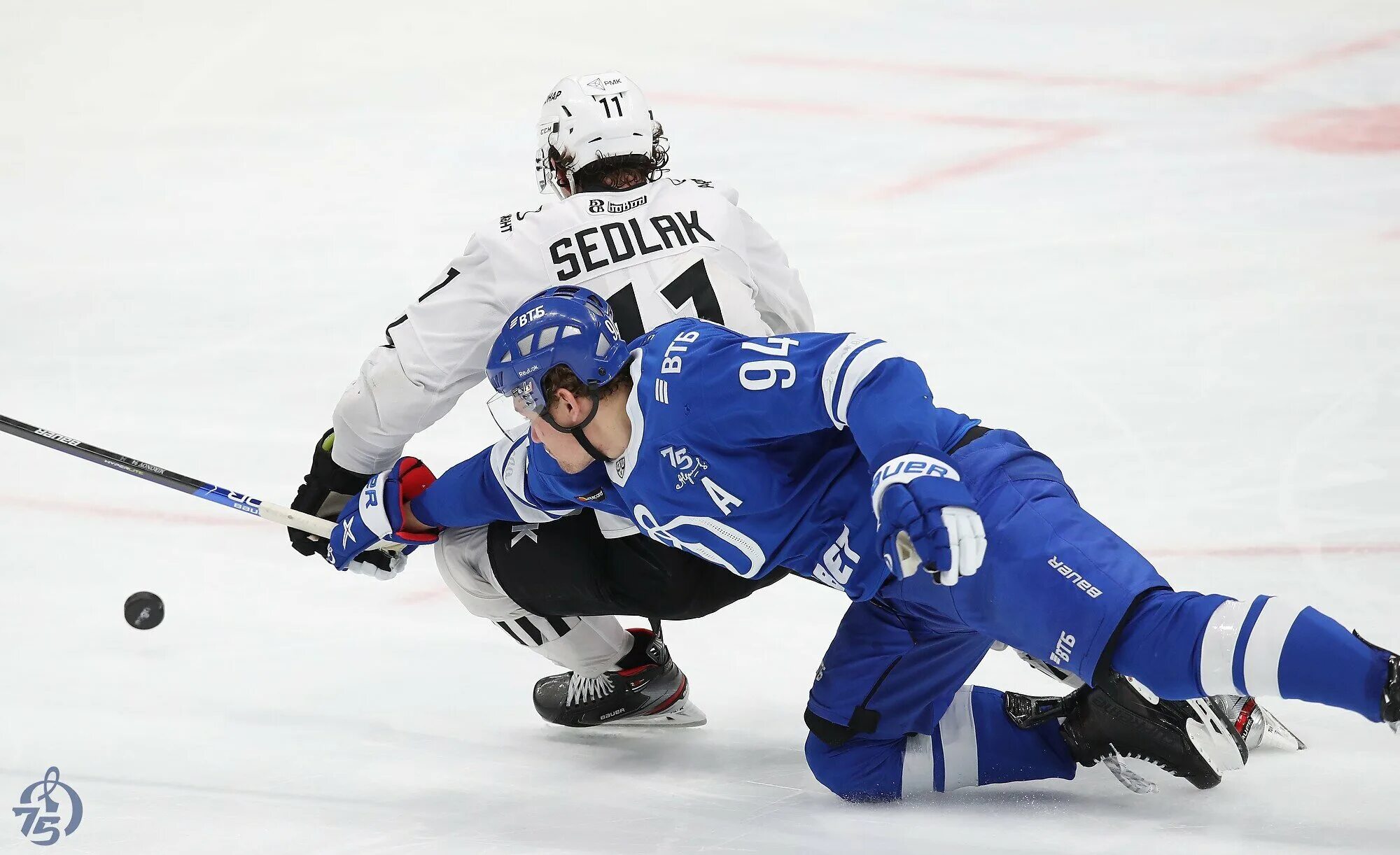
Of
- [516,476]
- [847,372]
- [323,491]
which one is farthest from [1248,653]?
[323,491]

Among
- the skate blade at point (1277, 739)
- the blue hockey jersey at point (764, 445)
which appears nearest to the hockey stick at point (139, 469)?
the blue hockey jersey at point (764, 445)

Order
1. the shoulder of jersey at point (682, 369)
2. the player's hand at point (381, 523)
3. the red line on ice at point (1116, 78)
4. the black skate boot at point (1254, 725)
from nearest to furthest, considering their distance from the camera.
A: the shoulder of jersey at point (682, 369)
the black skate boot at point (1254, 725)
the player's hand at point (381, 523)
the red line on ice at point (1116, 78)

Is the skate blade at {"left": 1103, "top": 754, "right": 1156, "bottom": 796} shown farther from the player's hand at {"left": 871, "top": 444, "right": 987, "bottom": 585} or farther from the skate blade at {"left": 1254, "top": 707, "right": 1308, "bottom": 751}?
the player's hand at {"left": 871, "top": 444, "right": 987, "bottom": 585}

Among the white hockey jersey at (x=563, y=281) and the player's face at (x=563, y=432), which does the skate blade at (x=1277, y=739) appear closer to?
the white hockey jersey at (x=563, y=281)

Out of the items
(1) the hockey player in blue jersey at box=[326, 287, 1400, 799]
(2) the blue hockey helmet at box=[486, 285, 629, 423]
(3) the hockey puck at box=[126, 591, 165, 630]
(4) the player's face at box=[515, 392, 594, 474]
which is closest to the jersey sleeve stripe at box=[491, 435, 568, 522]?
(1) the hockey player in blue jersey at box=[326, 287, 1400, 799]

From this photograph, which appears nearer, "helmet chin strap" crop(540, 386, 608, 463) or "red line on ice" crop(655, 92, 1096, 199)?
"helmet chin strap" crop(540, 386, 608, 463)

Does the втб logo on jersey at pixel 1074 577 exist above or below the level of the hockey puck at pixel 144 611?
below

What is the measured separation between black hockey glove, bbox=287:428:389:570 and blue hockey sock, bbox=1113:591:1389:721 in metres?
1.81

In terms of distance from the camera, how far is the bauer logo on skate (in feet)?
8.33

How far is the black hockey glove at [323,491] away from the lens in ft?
10.8

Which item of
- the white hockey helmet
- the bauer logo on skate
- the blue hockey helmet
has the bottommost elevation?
the bauer logo on skate

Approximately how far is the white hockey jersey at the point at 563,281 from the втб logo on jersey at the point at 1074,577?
0.94m

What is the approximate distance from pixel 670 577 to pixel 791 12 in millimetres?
5358

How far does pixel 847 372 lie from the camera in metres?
2.25
